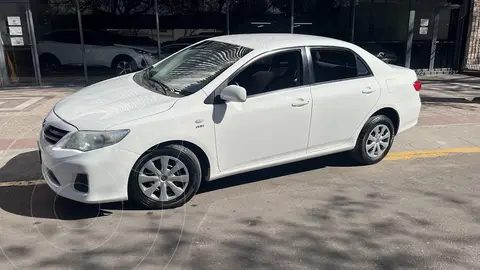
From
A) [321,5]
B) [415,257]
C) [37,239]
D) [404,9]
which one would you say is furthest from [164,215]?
[404,9]

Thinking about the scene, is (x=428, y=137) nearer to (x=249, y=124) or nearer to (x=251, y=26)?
(x=249, y=124)

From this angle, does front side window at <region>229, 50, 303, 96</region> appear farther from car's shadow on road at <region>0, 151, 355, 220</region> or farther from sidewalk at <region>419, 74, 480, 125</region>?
sidewalk at <region>419, 74, 480, 125</region>

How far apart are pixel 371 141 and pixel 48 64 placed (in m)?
8.66

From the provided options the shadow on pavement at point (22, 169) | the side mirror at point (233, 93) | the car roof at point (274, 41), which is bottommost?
the shadow on pavement at point (22, 169)

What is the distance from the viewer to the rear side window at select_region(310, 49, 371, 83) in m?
4.66

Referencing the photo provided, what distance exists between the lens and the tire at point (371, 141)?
16.6 ft

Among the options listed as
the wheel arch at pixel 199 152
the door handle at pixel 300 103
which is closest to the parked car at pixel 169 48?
→ the door handle at pixel 300 103

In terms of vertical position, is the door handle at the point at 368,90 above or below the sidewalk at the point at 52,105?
above

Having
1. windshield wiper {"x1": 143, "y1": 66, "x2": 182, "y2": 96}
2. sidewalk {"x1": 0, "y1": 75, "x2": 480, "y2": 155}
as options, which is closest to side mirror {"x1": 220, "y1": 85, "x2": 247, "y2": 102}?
windshield wiper {"x1": 143, "y1": 66, "x2": 182, "y2": 96}

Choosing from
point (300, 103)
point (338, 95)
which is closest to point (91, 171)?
point (300, 103)

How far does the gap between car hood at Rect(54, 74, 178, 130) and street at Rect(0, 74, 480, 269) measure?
899 mm

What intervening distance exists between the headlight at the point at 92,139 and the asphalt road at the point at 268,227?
731 millimetres

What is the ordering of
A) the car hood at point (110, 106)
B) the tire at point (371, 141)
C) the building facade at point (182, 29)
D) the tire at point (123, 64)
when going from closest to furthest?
the car hood at point (110, 106), the tire at point (371, 141), the building facade at point (182, 29), the tire at point (123, 64)

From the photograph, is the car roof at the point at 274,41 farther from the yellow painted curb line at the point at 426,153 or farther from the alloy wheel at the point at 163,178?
the yellow painted curb line at the point at 426,153
